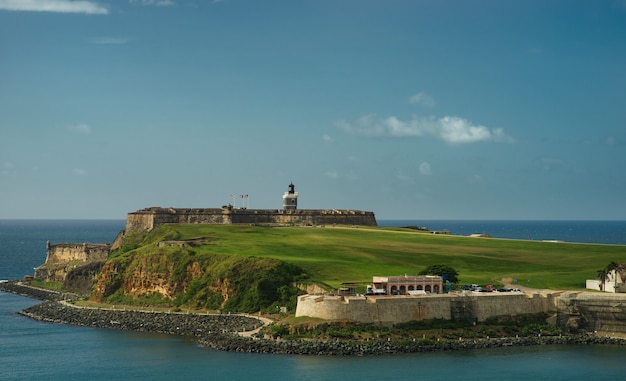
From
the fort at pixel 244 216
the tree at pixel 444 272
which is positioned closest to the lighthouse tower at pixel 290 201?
the fort at pixel 244 216

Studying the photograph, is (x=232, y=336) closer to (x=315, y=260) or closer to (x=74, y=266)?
(x=315, y=260)

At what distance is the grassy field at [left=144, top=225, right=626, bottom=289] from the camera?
94.8m

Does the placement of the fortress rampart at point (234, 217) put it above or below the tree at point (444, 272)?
above

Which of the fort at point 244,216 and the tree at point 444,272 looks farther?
the fort at point 244,216

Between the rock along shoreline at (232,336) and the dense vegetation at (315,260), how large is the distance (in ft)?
14.6

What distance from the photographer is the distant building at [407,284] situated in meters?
80.8

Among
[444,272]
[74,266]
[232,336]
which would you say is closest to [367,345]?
[232,336]

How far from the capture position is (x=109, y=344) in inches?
3157

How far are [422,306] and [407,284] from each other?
424 cm

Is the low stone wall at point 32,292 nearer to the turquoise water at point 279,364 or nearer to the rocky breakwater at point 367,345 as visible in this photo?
the turquoise water at point 279,364

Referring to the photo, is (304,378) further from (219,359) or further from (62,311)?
(62,311)

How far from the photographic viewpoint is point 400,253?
110m

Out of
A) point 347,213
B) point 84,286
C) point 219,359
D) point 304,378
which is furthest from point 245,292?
point 347,213

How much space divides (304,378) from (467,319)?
2046 cm
